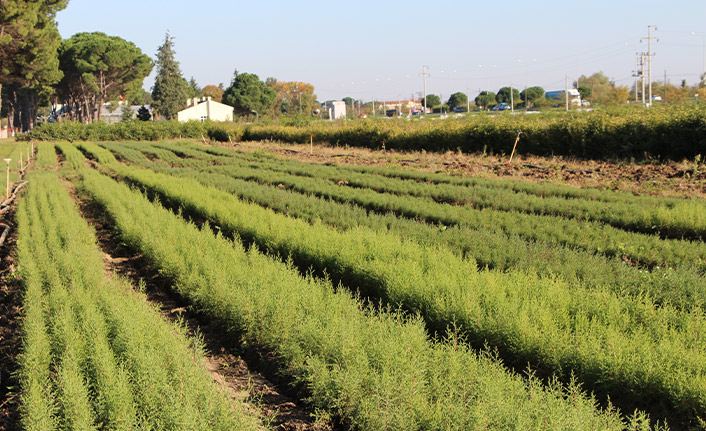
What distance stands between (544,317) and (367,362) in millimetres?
1901

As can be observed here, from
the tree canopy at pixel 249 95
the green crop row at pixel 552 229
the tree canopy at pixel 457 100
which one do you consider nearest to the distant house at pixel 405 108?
Answer: the tree canopy at pixel 457 100

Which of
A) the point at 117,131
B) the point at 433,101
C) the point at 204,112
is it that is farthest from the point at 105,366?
the point at 433,101

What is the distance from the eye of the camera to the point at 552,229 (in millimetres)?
10078

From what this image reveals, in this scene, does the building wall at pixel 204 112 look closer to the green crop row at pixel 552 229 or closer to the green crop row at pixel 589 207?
the green crop row at pixel 589 207

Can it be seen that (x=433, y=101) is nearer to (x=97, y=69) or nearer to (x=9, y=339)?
(x=97, y=69)

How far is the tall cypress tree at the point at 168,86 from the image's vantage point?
84438mm

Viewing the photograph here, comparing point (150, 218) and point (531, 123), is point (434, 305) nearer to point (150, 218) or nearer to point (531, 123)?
point (150, 218)

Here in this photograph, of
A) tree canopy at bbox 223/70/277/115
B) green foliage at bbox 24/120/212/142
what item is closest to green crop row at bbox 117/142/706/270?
green foliage at bbox 24/120/212/142

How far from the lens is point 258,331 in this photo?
19.1 ft

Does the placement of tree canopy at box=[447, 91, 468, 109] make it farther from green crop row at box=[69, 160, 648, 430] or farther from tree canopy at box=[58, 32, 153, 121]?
green crop row at box=[69, 160, 648, 430]

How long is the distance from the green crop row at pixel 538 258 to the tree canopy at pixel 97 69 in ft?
219

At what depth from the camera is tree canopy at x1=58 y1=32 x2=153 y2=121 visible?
69.8 m

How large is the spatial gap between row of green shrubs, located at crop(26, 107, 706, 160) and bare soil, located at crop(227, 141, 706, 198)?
2.34ft

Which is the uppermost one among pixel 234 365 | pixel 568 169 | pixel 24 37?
pixel 24 37
